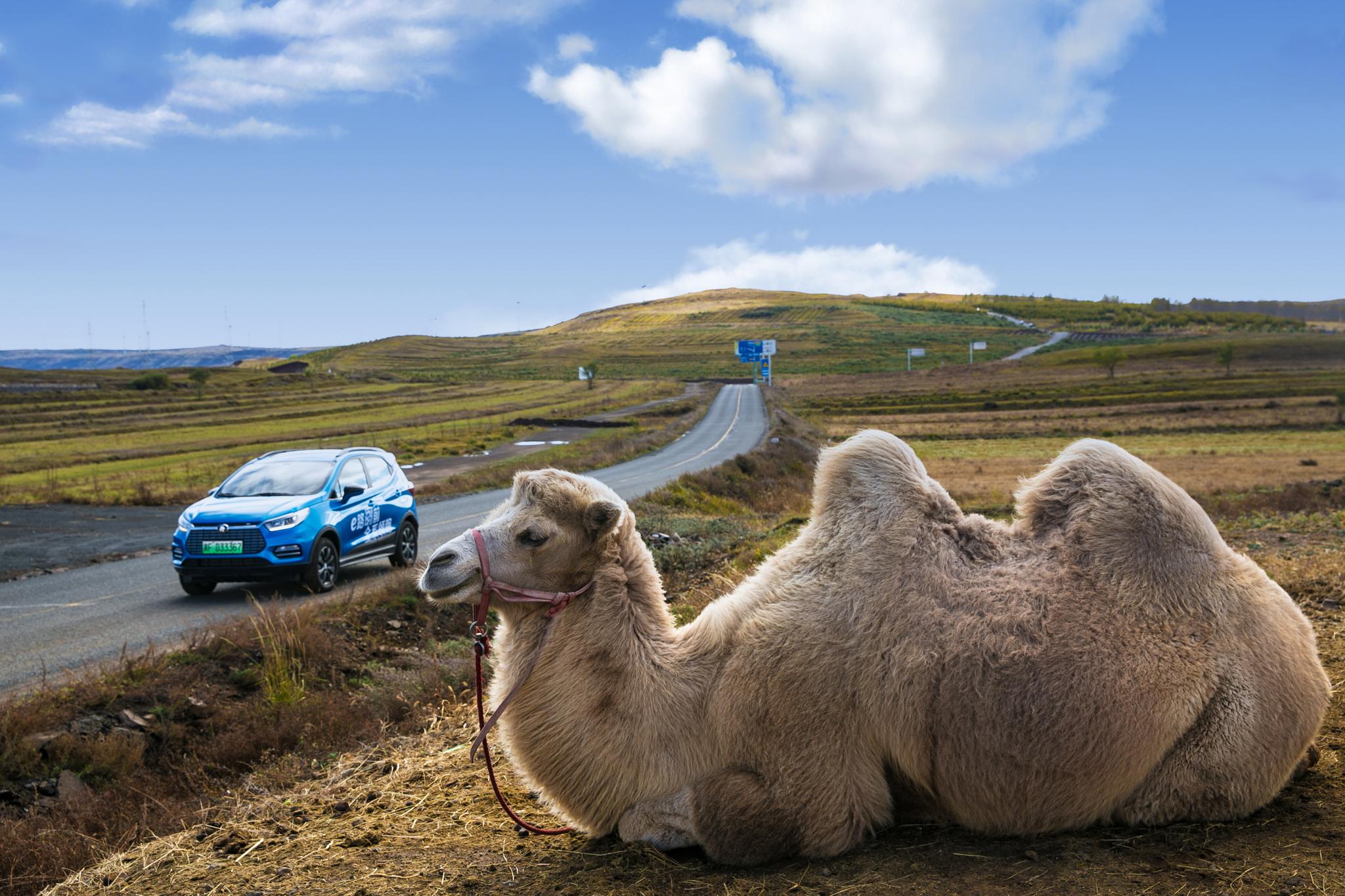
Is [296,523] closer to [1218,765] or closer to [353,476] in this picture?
[353,476]

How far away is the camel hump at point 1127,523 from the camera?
4590mm

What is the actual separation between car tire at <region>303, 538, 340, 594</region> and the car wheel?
1843 millimetres

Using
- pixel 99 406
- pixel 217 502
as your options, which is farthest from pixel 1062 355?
pixel 217 502

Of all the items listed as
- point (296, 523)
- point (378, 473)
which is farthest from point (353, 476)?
point (296, 523)

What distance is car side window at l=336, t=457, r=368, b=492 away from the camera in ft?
55.7

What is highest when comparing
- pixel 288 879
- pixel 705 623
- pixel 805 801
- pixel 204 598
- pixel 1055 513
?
pixel 1055 513

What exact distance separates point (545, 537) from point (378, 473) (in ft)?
48.2

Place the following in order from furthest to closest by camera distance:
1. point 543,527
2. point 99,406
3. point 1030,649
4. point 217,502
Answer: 1. point 99,406
2. point 217,502
3. point 543,527
4. point 1030,649

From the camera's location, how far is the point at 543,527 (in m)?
4.71

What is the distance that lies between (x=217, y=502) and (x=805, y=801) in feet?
45.9

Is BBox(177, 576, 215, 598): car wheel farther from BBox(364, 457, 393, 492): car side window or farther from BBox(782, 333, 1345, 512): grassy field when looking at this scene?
BBox(782, 333, 1345, 512): grassy field

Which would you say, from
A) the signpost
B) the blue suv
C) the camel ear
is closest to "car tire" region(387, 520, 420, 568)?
the blue suv

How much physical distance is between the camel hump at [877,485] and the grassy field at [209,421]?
32598mm

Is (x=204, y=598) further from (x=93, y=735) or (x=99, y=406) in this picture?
(x=99, y=406)
